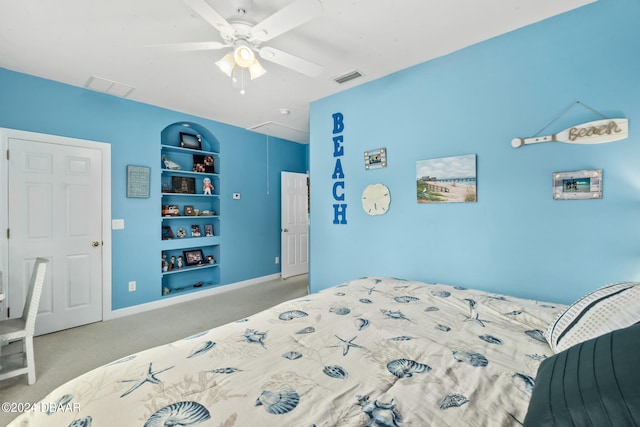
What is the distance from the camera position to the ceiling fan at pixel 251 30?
1.50 meters

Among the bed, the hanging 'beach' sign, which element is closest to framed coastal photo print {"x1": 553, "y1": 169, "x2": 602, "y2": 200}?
the hanging 'beach' sign

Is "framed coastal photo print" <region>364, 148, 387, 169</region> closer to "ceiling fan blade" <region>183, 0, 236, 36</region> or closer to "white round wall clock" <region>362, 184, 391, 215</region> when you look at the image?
"white round wall clock" <region>362, 184, 391, 215</region>

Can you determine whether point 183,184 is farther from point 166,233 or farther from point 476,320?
point 476,320

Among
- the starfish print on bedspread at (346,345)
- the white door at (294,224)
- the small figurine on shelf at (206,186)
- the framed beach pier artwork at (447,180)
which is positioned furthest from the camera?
the white door at (294,224)

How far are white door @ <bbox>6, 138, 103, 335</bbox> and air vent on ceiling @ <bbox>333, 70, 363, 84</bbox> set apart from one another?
279 cm

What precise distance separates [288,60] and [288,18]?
15.6 inches

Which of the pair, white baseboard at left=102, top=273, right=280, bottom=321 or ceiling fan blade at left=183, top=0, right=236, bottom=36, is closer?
ceiling fan blade at left=183, top=0, right=236, bottom=36

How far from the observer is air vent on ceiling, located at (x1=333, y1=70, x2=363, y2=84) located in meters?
2.79

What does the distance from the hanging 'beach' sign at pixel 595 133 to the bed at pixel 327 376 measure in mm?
1137

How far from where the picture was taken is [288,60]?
1.98 meters

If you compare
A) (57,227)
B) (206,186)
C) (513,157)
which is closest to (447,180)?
(513,157)

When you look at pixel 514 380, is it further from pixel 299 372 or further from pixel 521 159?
pixel 521 159

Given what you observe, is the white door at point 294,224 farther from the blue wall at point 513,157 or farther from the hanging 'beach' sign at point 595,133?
the hanging 'beach' sign at point 595,133

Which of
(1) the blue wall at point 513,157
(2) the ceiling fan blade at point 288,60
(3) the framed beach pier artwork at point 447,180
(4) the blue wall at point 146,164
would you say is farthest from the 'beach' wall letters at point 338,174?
(4) the blue wall at point 146,164
